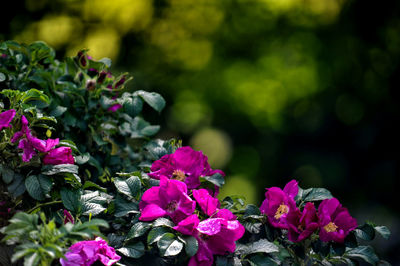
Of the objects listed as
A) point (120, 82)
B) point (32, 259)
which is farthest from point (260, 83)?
point (32, 259)

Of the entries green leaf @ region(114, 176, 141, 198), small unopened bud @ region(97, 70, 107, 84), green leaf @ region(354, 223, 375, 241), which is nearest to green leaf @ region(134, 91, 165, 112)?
small unopened bud @ region(97, 70, 107, 84)

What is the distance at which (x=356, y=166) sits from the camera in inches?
168

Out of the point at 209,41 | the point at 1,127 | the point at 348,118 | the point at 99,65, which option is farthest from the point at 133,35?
the point at 1,127

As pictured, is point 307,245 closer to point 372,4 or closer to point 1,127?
point 1,127

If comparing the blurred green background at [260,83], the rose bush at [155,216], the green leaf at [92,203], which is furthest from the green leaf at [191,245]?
the blurred green background at [260,83]

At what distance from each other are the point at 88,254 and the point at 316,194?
0.60 metres

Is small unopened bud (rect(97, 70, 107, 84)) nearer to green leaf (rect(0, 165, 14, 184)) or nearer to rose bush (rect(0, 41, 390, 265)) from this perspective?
rose bush (rect(0, 41, 390, 265))

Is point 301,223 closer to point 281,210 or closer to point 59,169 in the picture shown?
point 281,210

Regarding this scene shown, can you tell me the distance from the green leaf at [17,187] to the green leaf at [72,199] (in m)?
0.09

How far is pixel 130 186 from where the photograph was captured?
1213 millimetres

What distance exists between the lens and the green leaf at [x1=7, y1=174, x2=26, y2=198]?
3.64 ft

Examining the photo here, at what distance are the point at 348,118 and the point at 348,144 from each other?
0.76 feet

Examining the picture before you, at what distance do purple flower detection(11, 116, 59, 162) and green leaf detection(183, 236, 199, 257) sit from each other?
0.38 meters

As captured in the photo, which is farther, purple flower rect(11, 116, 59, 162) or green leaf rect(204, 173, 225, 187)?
green leaf rect(204, 173, 225, 187)
